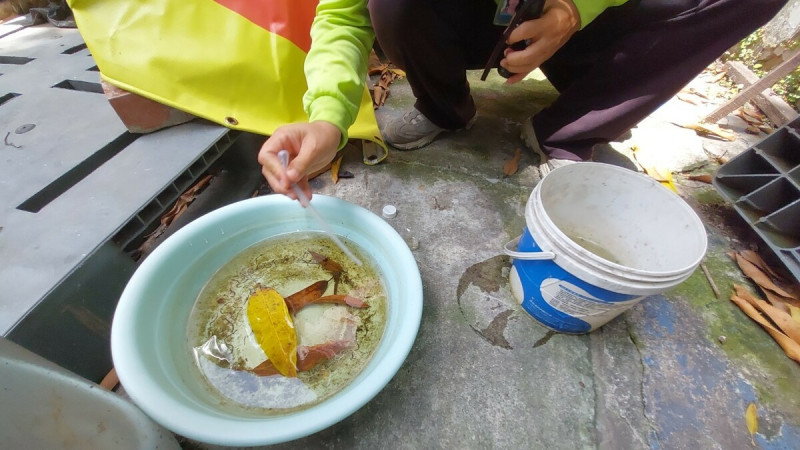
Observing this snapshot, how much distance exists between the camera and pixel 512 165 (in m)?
1.39

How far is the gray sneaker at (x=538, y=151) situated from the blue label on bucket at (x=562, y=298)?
1.77ft

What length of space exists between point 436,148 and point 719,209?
1.05 meters

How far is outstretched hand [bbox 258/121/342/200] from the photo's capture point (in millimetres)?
746

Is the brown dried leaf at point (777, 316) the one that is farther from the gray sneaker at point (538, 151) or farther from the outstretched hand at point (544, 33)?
the outstretched hand at point (544, 33)

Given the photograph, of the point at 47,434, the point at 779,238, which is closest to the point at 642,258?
the point at 779,238

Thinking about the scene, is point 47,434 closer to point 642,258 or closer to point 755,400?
point 642,258

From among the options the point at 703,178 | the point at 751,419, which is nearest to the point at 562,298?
the point at 751,419

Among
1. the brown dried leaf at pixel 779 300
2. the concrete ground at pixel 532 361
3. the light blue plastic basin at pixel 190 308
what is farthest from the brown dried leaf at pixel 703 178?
the light blue plastic basin at pixel 190 308

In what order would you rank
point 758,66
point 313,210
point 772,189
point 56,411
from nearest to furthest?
point 56,411
point 313,210
point 772,189
point 758,66

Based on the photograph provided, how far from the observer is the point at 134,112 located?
3.68 feet

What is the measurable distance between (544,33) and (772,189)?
3.12ft

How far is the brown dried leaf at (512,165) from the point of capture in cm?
137

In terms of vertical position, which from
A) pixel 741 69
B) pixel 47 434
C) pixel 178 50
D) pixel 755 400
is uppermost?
pixel 178 50

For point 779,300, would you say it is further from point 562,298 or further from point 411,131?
point 411,131
